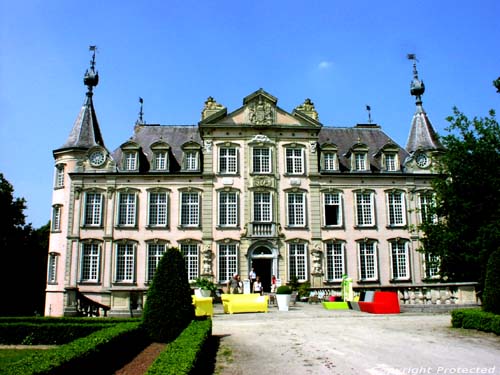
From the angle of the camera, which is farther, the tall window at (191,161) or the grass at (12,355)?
the tall window at (191,161)

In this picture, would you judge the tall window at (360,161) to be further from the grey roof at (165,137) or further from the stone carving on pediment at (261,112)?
the grey roof at (165,137)

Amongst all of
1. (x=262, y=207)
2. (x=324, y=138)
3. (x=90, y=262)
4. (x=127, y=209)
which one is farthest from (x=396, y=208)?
(x=90, y=262)

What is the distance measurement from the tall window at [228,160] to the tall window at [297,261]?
6445 millimetres

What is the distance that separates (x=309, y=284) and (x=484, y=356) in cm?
2081

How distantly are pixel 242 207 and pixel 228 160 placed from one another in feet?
11.1

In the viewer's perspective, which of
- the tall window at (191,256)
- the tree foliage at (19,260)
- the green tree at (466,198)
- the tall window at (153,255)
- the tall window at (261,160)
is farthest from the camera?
the tree foliage at (19,260)

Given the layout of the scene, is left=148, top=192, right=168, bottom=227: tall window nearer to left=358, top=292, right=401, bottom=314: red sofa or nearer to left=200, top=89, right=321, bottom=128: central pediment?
left=200, top=89, right=321, bottom=128: central pediment

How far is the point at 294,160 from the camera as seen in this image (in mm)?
33344

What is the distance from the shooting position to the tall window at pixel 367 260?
3216 centimetres

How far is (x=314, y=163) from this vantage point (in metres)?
33.3

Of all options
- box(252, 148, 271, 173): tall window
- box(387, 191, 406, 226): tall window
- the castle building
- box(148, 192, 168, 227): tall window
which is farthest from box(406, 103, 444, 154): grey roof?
box(148, 192, 168, 227): tall window

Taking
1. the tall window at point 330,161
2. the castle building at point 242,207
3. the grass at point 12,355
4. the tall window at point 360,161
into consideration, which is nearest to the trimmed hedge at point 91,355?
the grass at point 12,355

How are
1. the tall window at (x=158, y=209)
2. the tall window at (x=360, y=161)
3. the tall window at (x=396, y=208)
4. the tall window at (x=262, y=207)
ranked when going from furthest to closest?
the tall window at (x=360, y=161)
the tall window at (x=396, y=208)
the tall window at (x=262, y=207)
the tall window at (x=158, y=209)

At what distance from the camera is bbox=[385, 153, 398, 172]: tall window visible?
34.2 m
